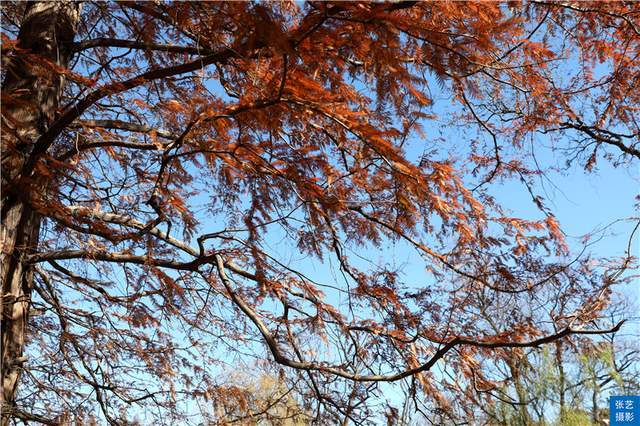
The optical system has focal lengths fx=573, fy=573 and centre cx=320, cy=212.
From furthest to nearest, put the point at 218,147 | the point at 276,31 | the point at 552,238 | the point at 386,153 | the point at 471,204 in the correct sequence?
the point at 552,238, the point at 471,204, the point at 218,147, the point at 386,153, the point at 276,31

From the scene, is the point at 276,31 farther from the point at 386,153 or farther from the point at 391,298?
the point at 391,298

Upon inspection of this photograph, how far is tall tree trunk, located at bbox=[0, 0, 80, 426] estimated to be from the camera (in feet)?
9.91

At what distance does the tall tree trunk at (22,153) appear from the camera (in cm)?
302

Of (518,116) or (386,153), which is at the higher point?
(518,116)

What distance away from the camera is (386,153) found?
2.27 meters

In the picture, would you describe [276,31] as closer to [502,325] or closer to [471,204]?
[471,204]

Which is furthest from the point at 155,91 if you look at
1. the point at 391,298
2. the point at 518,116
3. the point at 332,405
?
the point at 518,116

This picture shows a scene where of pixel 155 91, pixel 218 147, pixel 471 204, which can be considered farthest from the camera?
pixel 155 91

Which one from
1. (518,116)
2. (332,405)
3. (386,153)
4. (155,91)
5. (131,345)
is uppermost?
(518,116)

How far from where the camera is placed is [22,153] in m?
2.98

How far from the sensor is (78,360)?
3.78m

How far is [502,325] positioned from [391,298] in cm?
100

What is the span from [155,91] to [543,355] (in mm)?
4872

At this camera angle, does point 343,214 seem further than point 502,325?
No
